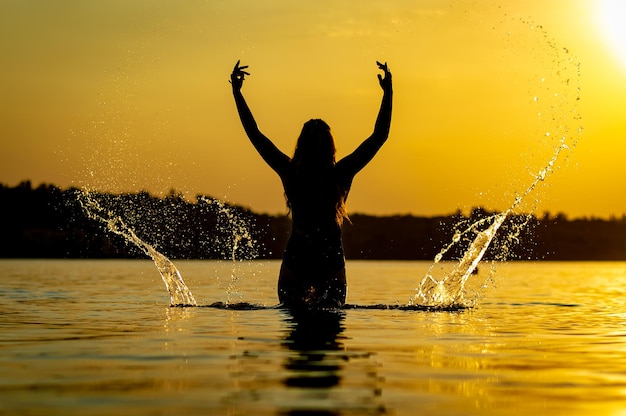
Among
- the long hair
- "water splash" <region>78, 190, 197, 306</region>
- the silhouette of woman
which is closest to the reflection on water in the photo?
the silhouette of woman

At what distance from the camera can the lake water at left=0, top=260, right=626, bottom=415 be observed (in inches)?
253

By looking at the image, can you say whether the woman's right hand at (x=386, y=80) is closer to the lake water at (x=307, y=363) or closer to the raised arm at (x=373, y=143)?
the raised arm at (x=373, y=143)

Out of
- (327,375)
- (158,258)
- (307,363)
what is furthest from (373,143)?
(327,375)

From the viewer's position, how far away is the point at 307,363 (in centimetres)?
826

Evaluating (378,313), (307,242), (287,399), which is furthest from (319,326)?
(287,399)

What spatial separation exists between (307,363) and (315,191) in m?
5.06

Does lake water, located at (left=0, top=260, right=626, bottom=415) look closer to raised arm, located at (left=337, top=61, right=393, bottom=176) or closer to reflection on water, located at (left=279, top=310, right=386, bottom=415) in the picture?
reflection on water, located at (left=279, top=310, right=386, bottom=415)

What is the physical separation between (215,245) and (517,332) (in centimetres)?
9379

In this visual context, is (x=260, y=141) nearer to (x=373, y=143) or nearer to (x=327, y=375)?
(x=373, y=143)

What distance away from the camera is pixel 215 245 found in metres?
105

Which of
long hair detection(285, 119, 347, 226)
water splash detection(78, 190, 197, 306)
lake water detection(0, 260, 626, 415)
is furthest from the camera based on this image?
water splash detection(78, 190, 197, 306)

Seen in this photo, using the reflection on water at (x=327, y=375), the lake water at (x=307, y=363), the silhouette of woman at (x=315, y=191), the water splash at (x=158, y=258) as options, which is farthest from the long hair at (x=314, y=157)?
the water splash at (x=158, y=258)

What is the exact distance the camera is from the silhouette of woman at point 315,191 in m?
13.1

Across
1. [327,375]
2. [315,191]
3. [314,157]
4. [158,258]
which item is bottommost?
[327,375]
